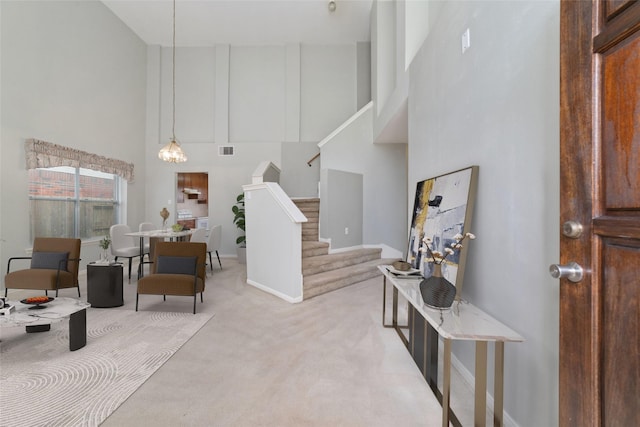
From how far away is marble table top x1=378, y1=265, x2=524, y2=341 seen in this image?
55.3 inches

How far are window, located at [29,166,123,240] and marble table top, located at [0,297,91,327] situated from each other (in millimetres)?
3071

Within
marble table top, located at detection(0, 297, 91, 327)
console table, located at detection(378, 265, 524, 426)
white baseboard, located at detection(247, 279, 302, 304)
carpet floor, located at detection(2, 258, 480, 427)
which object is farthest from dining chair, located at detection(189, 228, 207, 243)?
console table, located at detection(378, 265, 524, 426)

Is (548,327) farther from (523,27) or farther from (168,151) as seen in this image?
(168,151)

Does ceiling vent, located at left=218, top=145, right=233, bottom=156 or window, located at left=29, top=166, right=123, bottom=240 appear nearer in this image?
window, located at left=29, top=166, right=123, bottom=240

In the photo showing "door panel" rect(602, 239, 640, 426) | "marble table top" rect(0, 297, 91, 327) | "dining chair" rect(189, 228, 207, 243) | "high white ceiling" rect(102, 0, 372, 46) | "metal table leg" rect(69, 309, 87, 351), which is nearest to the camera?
"door panel" rect(602, 239, 640, 426)

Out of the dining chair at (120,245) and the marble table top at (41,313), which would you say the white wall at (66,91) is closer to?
the dining chair at (120,245)

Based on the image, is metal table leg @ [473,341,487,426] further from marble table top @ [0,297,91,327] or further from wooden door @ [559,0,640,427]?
marble table top @ [0,297,91,327]

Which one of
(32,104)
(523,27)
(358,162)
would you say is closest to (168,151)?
(32,104)

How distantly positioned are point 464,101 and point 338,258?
3468mm

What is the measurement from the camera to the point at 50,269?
3646 mm

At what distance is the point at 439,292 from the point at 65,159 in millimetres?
6534

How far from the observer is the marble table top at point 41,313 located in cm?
227

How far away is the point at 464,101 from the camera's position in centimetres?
215

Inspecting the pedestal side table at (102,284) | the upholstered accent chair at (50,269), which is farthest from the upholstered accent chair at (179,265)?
the upholstered accent chair at (50,269)
